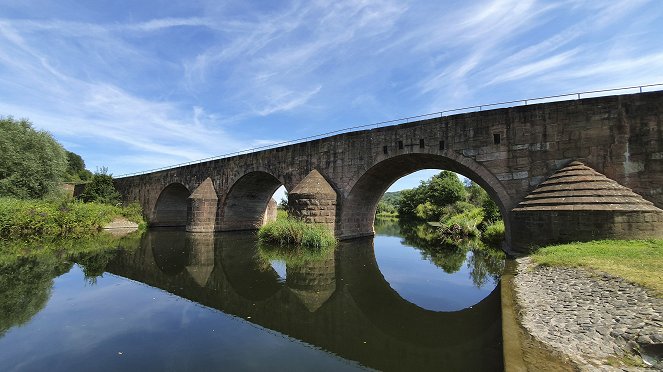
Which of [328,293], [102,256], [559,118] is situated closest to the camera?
[328,293]

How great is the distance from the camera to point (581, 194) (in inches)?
444

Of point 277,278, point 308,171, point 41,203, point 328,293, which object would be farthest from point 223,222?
point 328,293

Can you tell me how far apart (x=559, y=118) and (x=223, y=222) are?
22957 millimetres

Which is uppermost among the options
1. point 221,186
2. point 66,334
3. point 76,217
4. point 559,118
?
point 559,118

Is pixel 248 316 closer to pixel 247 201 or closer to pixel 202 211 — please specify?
pixel 202 211

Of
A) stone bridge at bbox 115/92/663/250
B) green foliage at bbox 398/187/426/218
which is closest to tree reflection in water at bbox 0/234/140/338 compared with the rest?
stone bridge at bbox 115/92/663/250

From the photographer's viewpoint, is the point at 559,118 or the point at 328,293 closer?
the point at 328,293

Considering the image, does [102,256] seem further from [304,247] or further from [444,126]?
[444,126]

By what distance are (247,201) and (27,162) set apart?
1775 centimetres

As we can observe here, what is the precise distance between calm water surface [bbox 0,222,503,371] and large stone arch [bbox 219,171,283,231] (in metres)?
13.6

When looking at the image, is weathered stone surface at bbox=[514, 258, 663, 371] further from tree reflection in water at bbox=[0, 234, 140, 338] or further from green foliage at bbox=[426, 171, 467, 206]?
green foliage at bbox=[426, 171, 467, 206]

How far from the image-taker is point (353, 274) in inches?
439

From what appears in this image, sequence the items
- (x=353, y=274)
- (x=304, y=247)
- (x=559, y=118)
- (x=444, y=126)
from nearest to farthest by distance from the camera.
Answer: (x=353, y=274) → (x=559, y=118) → (x=444, y=126) → (x=304, y=247)

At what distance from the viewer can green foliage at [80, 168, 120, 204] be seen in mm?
33647
